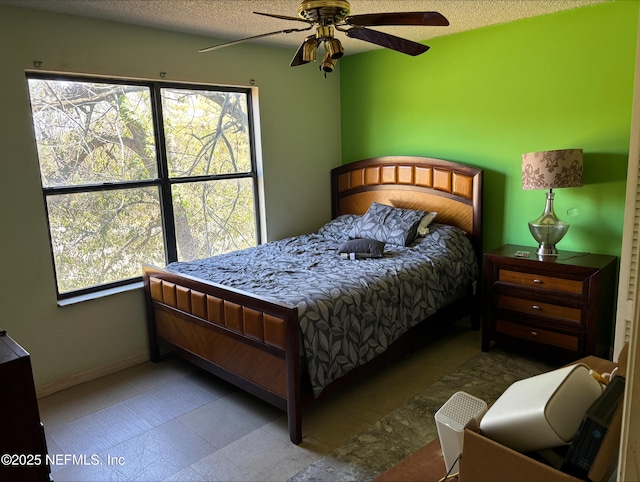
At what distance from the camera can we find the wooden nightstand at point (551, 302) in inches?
117

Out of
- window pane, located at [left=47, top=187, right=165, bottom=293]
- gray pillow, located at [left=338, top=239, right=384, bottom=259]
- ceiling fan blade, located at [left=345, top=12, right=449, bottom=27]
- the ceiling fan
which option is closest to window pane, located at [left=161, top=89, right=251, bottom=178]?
window pane, located at [left=47, top=187, right=165, bottom=293]

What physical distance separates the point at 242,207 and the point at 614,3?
10.0 feet

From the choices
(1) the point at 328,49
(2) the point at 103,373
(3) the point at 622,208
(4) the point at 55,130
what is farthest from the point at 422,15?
(2) the point at 103,373

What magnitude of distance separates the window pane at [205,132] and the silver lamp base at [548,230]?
2371 millimetres

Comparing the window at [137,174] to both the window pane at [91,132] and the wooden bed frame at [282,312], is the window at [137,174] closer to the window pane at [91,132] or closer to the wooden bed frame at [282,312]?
the window pane at [91,132]

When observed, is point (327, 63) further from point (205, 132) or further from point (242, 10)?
point (205, 132)

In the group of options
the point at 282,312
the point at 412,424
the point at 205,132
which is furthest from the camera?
the point at 205,132

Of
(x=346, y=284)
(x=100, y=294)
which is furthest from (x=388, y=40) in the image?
(x=100, y=294)

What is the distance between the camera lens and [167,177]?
3.60 meters

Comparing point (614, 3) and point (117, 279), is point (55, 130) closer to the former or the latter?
point (117, 279)

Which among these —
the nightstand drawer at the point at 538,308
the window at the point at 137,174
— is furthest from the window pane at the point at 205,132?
the nightstand drawer at the point at 538,308

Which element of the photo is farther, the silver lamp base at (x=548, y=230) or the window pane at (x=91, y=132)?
the silver lamp base at (x=548, y=230)

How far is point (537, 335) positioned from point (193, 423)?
7.48ft

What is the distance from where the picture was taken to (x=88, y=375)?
3.24 meters
